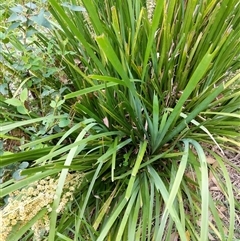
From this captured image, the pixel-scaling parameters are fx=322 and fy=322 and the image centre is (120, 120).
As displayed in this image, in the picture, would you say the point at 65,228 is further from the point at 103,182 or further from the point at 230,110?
the point at 230,110

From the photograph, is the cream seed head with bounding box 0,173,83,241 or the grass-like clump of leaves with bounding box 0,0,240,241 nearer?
the cream seed head with bounding box 0,173,83,241

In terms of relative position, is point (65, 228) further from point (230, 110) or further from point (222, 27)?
point (222, 27)

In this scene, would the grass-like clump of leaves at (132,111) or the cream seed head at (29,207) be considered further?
the grass-like clump of leaves at (132,111)

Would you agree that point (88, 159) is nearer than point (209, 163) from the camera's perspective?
Yes

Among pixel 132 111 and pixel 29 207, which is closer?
pixel 29 207

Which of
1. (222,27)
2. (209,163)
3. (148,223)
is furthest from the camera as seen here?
(209,163)

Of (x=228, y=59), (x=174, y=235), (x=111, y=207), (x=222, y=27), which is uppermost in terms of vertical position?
(x=222, y=27)

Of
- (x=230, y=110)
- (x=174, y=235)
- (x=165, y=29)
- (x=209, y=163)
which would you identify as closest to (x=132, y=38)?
(x=165, y=29)

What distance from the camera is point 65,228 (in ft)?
2.89

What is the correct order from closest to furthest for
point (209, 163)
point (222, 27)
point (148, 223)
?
point (148, 223) < point (222, 27) < point (209, 163)

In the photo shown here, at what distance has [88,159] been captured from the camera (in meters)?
0.89

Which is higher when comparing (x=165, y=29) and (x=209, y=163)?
(x=165, y=29)

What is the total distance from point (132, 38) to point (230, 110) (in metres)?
0.37

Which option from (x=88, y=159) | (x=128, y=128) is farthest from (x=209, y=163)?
(x=88, y=159)
